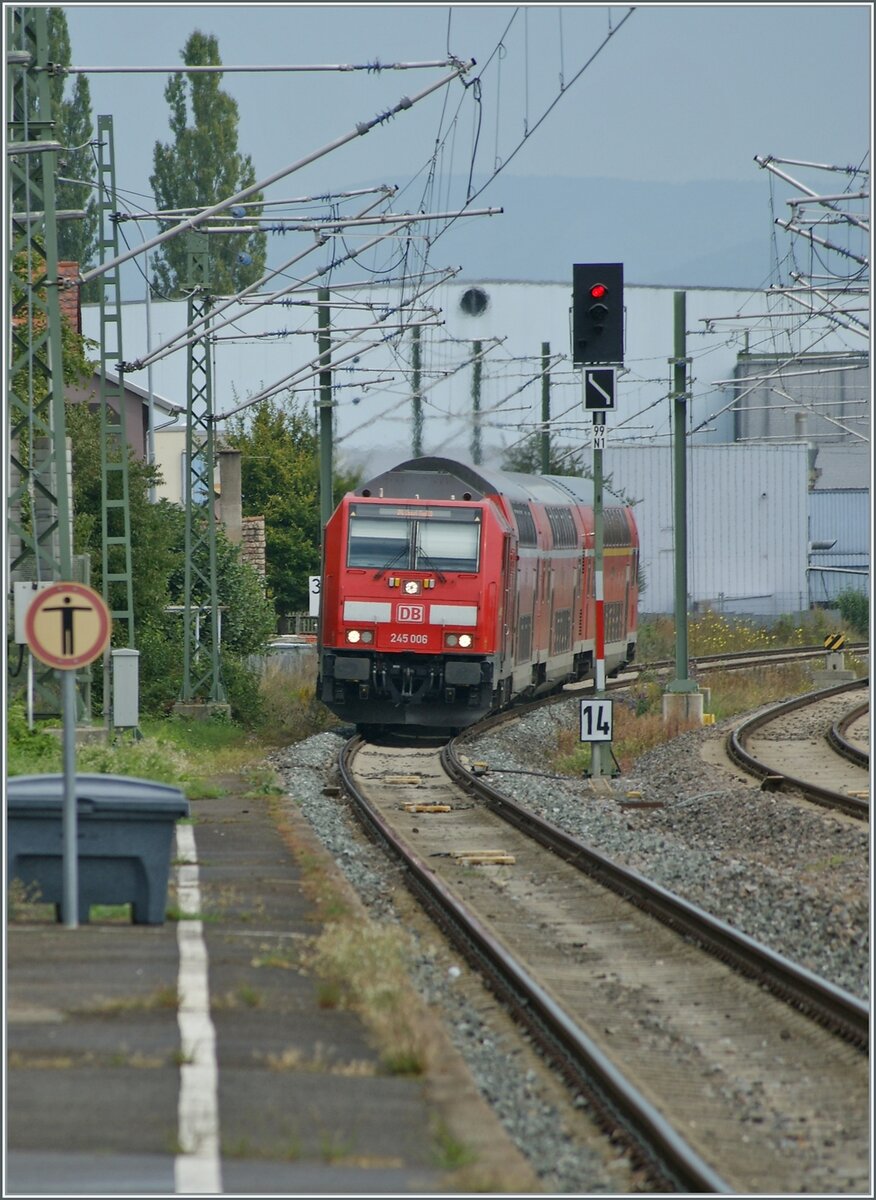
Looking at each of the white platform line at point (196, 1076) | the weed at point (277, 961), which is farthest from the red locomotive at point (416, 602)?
the weed at point (277, 961)

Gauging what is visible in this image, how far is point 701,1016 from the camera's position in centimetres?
987

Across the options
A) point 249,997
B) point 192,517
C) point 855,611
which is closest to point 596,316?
point 192,517

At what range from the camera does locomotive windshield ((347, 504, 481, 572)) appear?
2533 centimetres

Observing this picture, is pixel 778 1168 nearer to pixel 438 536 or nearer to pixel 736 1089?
pixel 736 1089

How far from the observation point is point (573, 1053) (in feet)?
27.9

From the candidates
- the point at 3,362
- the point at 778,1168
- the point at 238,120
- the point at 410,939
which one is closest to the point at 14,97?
the point at 3,362

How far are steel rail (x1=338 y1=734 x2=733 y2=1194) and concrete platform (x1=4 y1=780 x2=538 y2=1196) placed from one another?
1.82ft

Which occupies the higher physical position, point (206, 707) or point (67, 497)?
point (67, 497)

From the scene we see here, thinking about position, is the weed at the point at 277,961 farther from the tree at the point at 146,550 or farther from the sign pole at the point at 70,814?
the tree at the point at 146,550

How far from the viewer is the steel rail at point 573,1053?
263 inches

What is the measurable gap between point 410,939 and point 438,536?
14.2 metres

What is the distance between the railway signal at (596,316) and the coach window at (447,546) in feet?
19.3

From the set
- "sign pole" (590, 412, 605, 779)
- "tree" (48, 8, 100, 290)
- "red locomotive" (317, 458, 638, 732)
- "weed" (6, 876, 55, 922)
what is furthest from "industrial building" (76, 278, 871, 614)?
"weed" (6, 876, 55, 922)

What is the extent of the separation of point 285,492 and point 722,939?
43899 millimetres
